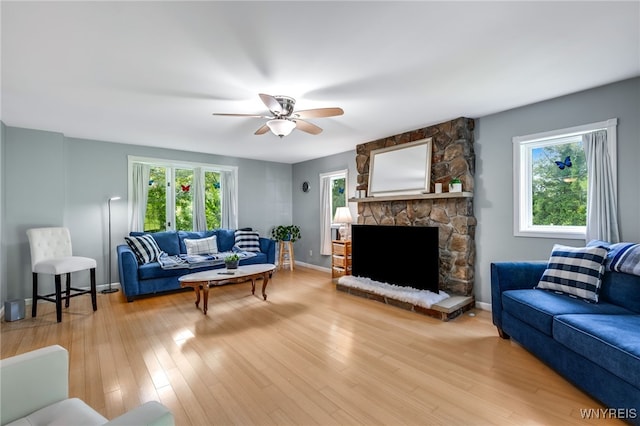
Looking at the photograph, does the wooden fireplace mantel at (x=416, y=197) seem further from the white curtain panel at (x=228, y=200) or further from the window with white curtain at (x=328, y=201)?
the white curtain panel at (x=228, y=200)

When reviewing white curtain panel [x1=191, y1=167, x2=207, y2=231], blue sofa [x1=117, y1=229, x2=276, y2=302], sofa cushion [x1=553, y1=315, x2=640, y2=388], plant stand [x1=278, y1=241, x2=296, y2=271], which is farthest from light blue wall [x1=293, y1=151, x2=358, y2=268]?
sofa cushion [x1=553, y1=315, x2=640, y2=388]

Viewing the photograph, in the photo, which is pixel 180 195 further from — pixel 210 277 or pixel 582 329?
pixel 582 329

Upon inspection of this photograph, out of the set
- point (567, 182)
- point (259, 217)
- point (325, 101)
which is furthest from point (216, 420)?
point (259, 217)

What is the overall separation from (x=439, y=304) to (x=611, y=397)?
1.72 metres

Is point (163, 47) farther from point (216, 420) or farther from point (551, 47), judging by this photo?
point (551, 47)

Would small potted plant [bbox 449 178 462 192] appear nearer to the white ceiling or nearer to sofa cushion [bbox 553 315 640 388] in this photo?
the white ceiling

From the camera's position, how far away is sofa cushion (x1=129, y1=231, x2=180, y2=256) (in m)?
4.95

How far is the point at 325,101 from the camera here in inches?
121

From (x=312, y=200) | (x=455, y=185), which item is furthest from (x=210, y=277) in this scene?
(x=455, y=185)

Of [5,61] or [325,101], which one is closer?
[5,61]

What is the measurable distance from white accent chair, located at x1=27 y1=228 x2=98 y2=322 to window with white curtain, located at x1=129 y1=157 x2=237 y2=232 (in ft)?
3.80

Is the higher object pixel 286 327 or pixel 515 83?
pixel 515 83

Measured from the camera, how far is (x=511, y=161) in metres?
3.43

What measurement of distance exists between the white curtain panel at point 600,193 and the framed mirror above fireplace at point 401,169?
1.65 meters
